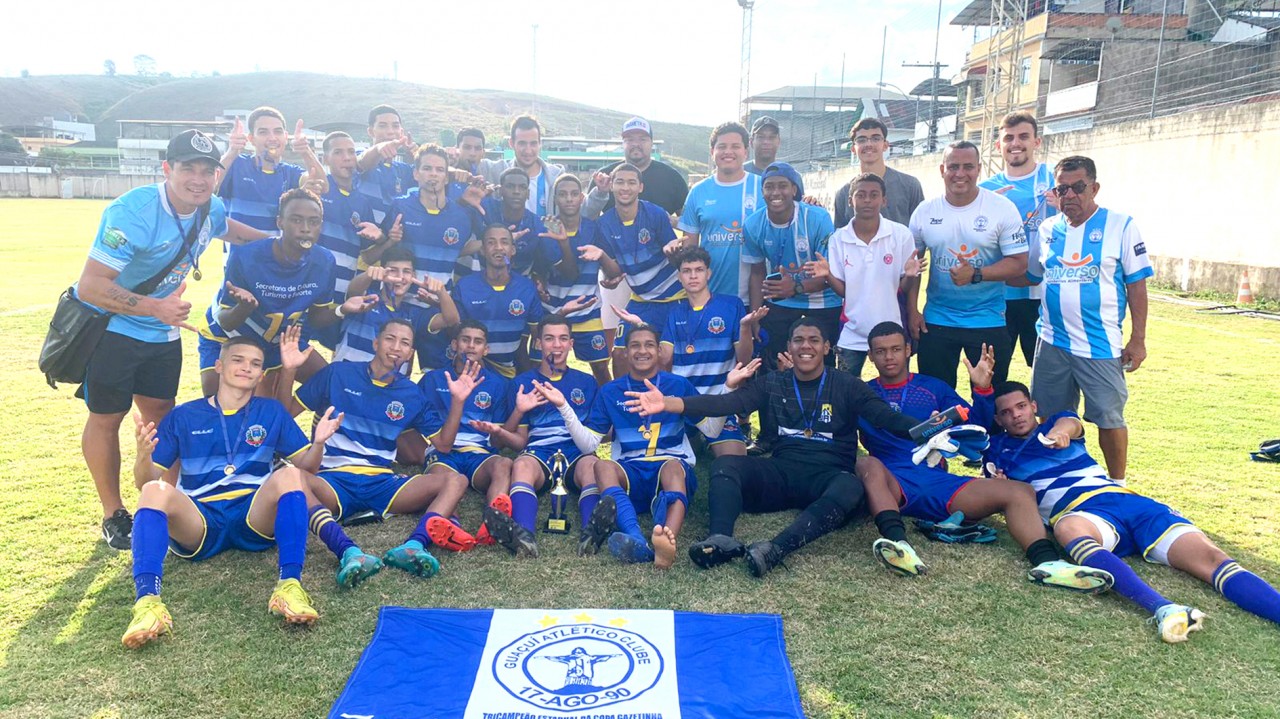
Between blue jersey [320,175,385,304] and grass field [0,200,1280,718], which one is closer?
grass field [0,200,1280,718]

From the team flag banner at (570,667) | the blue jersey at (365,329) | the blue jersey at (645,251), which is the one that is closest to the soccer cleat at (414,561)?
the team flag banner at (570,667)

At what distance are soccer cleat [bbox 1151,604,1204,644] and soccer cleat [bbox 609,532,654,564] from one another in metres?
2.36

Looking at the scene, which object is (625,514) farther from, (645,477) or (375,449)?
(375,449)

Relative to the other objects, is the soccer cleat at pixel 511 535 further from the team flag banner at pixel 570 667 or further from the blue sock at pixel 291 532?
the blue sock at pixel 291 532

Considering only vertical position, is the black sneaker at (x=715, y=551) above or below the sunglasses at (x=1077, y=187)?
below

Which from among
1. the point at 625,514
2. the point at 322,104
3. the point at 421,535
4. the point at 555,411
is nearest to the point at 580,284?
the point at 555,411

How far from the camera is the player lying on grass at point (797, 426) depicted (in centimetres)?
462

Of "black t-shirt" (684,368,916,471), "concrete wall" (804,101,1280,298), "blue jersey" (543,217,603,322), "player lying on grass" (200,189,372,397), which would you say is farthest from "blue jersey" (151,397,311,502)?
"concrete wall" (804,101,1280,298)

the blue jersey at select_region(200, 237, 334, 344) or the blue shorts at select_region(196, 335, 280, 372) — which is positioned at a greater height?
the blue jersey at select_region(200, 237, 334, 344)

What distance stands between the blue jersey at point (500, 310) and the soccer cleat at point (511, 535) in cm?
169

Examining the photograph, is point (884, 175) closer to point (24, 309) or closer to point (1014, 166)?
point (1014, 166)

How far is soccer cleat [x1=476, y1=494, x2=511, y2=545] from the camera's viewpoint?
14.8 feet

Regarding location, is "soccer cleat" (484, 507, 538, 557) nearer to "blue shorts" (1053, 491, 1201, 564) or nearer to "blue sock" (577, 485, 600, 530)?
"blue sock" (577, 485, 600, 530)

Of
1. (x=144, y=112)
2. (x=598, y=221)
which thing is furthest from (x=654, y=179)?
(x=144, y=112)
